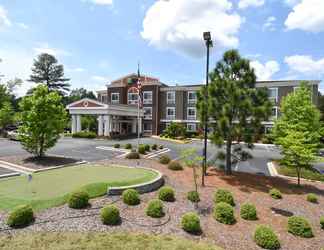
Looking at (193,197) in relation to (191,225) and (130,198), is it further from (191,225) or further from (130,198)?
(130,198)

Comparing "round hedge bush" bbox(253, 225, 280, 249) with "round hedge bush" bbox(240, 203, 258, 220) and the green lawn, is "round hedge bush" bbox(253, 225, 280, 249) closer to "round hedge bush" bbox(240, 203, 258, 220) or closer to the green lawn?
"round hedge bush" bbox(240, 203, 258, 220)

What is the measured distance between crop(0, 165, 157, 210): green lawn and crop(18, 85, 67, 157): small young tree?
155 inches

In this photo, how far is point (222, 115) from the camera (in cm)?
1375

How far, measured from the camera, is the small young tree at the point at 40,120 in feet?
54.7

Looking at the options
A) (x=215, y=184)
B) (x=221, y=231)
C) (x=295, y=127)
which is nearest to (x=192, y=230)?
(x=221, y=231)

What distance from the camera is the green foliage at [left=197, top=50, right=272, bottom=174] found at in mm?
13547

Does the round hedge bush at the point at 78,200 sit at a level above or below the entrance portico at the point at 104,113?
below

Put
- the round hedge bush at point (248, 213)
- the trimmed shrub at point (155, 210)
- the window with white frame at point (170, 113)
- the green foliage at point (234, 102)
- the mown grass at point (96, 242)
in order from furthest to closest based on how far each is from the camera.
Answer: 1. the window with white frame at point (170, 113)
2. the green foliage at point (234, 102)
3. the round hedge bush at point (248, 213)
4. the trimmed shrub at point (155, 210)
5. the mown grass at point (96, 242)

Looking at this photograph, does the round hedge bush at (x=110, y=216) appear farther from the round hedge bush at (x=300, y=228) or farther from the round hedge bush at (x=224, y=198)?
the round hedge bush at (x=300, y=228)

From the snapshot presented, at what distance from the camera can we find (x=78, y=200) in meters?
8.41

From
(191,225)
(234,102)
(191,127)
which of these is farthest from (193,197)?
(191,127)

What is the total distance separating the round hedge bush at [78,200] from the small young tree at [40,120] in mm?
10422

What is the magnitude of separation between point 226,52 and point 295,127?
673 cm

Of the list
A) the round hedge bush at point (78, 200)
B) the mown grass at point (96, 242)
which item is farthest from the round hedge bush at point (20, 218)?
the round hedge bush at point (78, 200)
